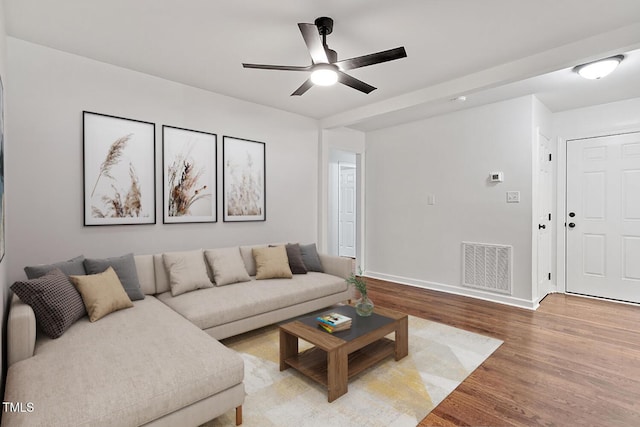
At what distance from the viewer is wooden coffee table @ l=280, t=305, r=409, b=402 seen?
2.04 m

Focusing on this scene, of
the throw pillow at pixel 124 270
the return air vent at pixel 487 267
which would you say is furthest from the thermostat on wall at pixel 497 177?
the throw pillow at pixel 124 270

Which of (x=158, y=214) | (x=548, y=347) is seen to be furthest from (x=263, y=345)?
(x=548, y=347)

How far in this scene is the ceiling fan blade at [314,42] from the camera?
77.7 inches

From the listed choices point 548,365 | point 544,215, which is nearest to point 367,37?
point 548,365

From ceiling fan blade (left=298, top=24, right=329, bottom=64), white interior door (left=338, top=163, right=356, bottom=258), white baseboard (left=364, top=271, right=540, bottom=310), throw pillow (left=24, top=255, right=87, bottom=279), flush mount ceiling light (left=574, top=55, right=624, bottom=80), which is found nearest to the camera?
ceiling fan blade (left=298, top=24, right=329, bottom=64)

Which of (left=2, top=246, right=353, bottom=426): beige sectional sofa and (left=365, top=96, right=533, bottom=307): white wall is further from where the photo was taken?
(left=365, top=96, right=533, bottom=307): white wall

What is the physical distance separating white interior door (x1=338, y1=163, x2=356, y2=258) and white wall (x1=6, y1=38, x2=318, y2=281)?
4.14 m

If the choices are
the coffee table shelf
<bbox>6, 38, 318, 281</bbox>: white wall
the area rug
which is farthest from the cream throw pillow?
the coffee table shelf

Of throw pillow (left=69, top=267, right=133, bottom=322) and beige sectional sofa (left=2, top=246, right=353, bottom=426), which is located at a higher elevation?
throw pillow (left=69, top=267, right=133, bottom=322)

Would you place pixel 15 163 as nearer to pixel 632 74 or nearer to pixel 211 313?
pixel 211 313

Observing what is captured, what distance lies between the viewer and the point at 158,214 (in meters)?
3.34

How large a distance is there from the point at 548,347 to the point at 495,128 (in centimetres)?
263

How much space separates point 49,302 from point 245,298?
1.37 metres

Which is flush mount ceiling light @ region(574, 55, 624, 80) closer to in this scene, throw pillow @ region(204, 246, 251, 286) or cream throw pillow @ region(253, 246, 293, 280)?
cream throw pillow @ region(253, 246, 293, 280)
